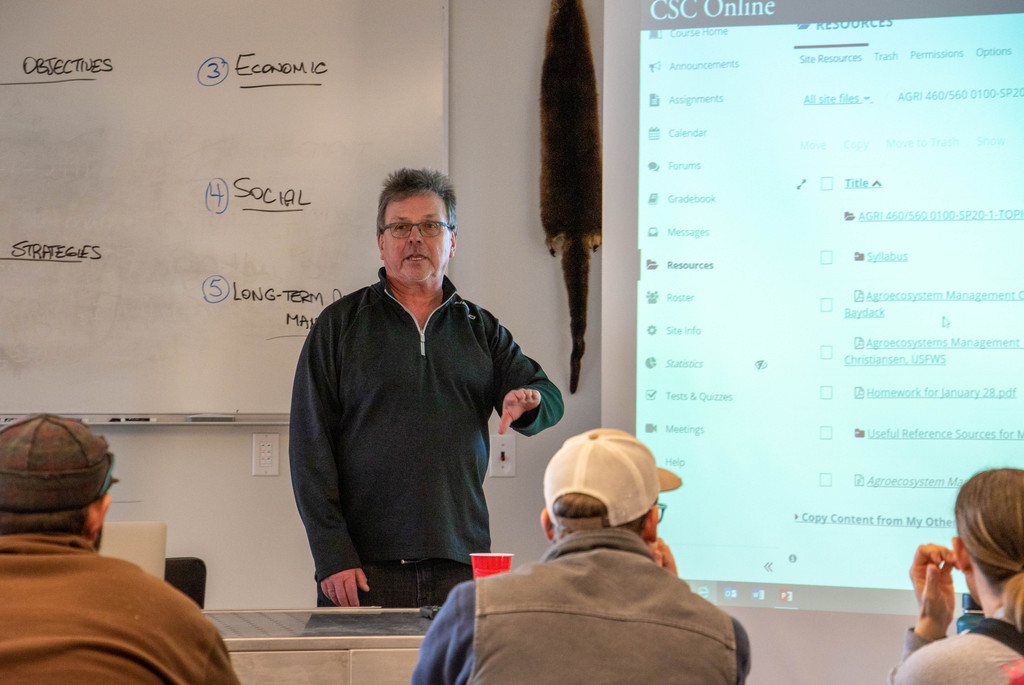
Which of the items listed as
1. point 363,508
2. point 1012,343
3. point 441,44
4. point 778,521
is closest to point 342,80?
point 441,44

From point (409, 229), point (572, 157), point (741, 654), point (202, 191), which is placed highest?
point (572, 157)

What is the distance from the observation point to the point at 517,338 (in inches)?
119

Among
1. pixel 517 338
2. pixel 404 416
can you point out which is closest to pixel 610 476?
pixel 404 416

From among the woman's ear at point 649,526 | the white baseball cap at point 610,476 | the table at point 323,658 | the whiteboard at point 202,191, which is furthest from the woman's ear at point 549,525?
the whiteboard at point 202,191

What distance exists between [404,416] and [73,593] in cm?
134

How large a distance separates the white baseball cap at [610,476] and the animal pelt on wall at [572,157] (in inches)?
70.1

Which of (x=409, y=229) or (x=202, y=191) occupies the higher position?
(x=202, y=191)

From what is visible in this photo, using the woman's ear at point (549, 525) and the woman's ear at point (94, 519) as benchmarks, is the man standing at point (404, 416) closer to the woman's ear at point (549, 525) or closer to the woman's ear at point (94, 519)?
the woman's ear at point (549, 525)

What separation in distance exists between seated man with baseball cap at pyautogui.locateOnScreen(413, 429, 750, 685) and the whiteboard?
6.41 feet

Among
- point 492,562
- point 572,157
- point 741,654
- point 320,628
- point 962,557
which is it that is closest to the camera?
point 741,654

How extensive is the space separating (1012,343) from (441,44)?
6.37 ft

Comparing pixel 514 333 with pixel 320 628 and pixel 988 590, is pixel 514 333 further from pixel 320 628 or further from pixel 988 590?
pixel 988 590

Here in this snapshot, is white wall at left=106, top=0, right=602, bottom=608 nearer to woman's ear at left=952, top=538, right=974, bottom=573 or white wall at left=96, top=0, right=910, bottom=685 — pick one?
white wall at left=96, top=0, right=910, bottom=685

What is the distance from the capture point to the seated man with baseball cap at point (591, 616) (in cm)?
102
